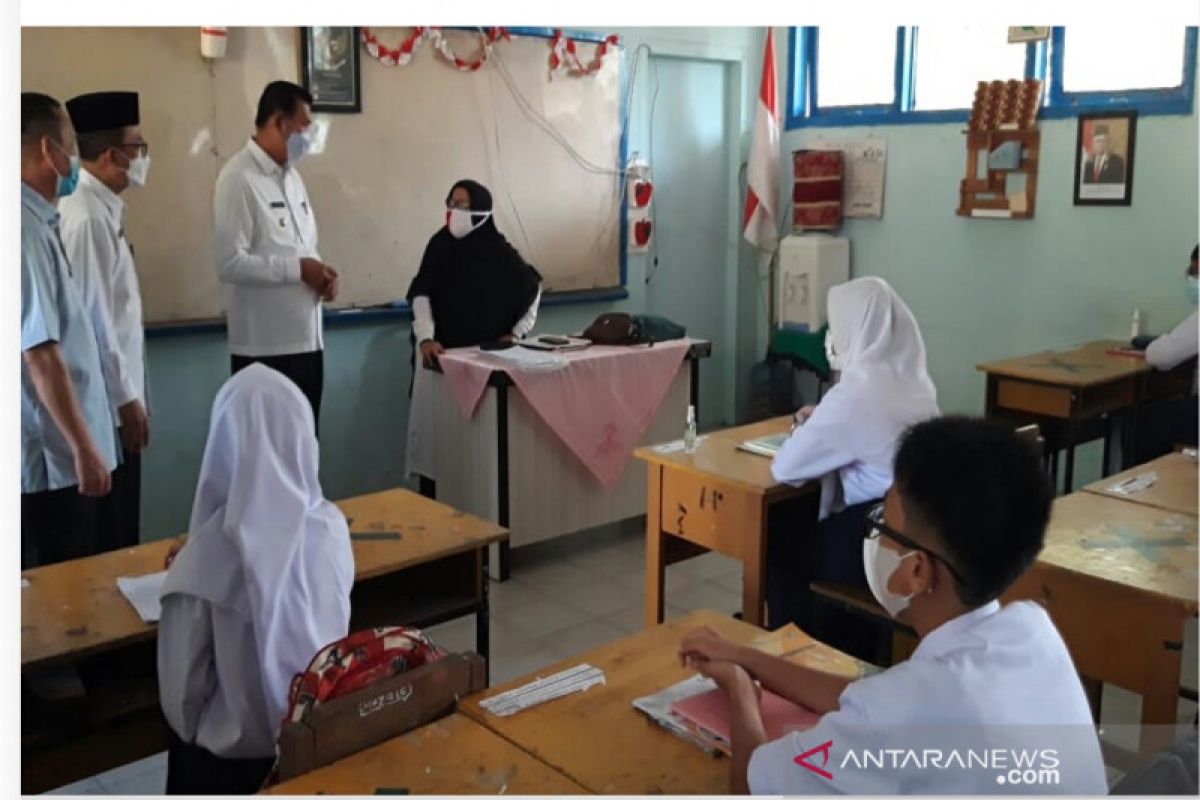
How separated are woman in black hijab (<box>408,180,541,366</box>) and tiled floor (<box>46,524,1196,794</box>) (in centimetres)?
86

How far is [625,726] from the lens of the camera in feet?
4.92

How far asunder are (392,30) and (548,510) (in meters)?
1.92

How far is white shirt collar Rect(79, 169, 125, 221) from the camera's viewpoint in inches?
119

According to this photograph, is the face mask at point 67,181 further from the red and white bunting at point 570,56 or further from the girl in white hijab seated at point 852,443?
the red and white bunting at point 570,56

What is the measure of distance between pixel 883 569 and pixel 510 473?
2534 millimetres

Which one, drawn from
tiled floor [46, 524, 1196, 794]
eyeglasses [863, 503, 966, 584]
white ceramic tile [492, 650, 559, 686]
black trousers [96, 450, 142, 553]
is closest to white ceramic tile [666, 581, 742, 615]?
tiled floor [46, 524, 1196, 794]

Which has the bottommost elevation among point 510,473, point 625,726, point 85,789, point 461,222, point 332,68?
point 85,789

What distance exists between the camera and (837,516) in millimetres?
2748

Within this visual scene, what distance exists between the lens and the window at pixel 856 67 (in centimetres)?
546

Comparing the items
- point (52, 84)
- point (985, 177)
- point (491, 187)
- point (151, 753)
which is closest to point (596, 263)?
point (491, 187)

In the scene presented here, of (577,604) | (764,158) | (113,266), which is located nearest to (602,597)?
(577,604)

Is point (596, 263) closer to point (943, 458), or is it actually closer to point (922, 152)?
point (922, 152)

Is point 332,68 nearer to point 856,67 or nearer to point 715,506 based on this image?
point 715,506

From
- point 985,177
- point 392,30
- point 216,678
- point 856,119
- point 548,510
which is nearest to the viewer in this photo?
point 216,678
